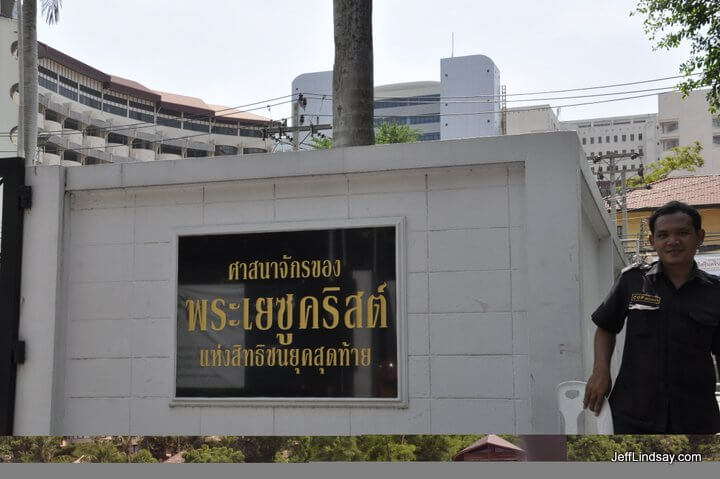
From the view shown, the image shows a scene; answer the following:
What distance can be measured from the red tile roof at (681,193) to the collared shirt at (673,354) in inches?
1621

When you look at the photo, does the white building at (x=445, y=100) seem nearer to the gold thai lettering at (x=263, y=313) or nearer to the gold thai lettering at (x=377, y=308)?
the gold thai lettering at (x=263, y=313)

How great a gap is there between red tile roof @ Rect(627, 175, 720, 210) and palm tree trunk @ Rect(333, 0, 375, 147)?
118 feet

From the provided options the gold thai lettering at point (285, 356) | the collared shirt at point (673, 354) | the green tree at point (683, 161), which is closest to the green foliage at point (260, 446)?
the gold thai lettering at point (285, 356)

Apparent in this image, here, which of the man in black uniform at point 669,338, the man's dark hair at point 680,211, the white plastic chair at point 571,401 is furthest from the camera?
the white plastic chair at point 571,401

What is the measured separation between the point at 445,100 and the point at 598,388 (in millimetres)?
114466

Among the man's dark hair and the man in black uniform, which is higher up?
the man's dark hair

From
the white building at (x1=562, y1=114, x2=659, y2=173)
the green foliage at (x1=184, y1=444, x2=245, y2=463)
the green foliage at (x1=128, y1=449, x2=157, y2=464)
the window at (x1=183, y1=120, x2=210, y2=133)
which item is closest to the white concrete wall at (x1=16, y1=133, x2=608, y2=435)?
the green foliage at (x1=184, y1=444, x2=245, y2=463)

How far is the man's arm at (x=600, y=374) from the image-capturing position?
4219 millimetres

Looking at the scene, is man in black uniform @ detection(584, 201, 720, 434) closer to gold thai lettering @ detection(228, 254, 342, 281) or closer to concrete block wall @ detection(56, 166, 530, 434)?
concrete block wall @ detection(56, 166, 530, 434)

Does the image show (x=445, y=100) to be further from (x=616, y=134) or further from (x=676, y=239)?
(x=676, y=239)

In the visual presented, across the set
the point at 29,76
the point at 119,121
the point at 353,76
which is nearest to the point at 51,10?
the point at 29,76

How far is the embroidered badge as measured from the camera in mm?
4070

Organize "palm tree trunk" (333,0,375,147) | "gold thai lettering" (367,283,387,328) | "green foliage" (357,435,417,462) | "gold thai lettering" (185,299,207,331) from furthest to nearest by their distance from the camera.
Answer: "palm tree trunk" (333,0,375,147) → "gold thai lettering" (185,299,207,331) → "gold thai lettering" (367,283,387,328) → "green foliage" (357,435,417,462)

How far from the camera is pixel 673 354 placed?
13.2ft
